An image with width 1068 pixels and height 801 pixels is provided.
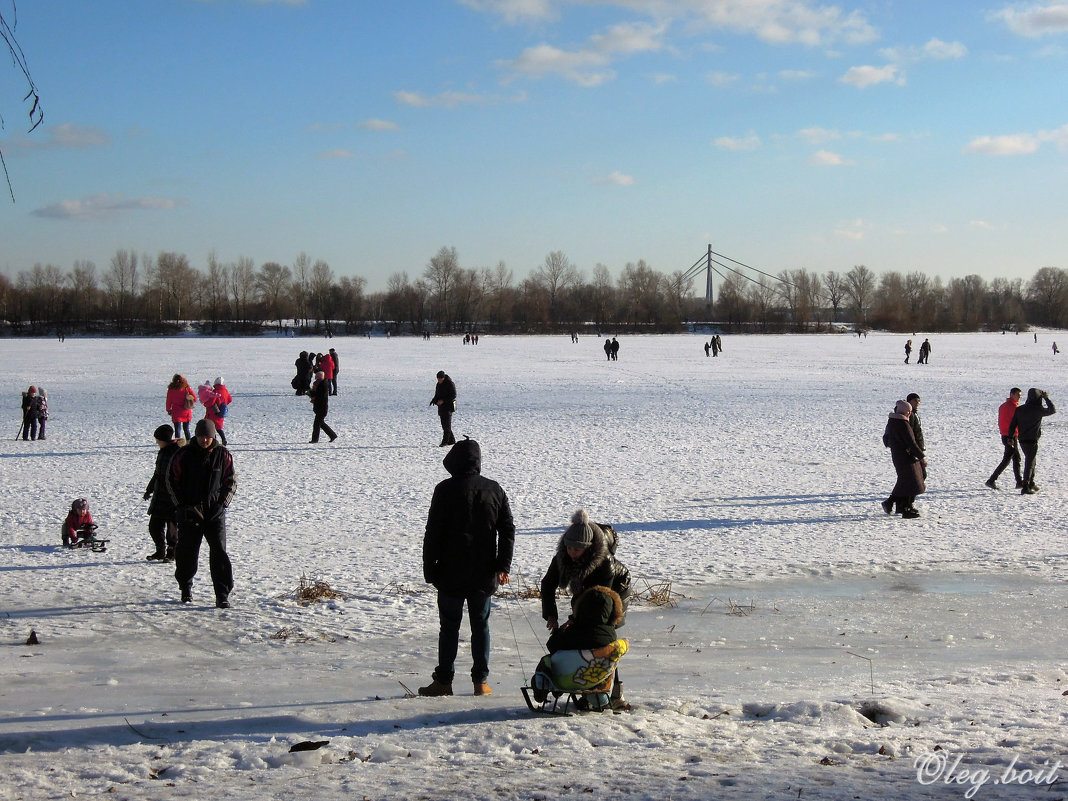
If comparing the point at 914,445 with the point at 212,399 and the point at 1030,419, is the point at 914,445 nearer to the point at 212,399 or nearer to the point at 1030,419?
the point at 1030,419

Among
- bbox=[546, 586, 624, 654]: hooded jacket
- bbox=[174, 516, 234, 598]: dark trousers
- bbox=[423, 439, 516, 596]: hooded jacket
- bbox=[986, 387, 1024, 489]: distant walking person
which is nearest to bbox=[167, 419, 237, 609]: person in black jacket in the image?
bbox=[174, 516, 234, 598]: dark trousers

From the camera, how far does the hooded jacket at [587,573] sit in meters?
4.56

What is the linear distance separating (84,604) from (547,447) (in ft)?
31.1

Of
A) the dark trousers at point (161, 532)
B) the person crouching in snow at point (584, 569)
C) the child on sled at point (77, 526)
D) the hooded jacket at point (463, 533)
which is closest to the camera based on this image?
the person crouching in snow at point (584, 569)

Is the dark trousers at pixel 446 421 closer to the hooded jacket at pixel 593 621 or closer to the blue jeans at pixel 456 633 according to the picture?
the blue jeans at pixel 456 633

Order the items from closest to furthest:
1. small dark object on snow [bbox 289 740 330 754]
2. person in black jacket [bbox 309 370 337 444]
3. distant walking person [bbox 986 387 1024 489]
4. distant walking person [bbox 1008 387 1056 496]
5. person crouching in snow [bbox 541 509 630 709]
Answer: small dark object on snow [bbox 289 740 330 754] < person crouching in snow [bbox 541 509 630 709] < distant walking person [bbox 1008 387 1056 496] < distant walking person [bbox 986 387 1024 489] < person in black jacket [bbox 309 370 337 444]

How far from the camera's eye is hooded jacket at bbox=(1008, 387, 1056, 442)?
11344mm

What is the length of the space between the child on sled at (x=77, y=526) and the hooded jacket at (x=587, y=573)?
17.7 feet

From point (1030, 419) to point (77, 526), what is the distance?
415 inches

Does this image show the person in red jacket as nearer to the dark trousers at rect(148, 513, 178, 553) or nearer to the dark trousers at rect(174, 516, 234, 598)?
the dark trousers at rect(148, 513, 178, 553)

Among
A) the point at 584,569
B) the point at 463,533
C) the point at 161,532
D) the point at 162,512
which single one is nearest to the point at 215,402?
the point at 161,532

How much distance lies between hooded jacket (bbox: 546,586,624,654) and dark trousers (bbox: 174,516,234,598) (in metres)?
3.11

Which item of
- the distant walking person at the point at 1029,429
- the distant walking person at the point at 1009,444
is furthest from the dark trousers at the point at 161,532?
the distant walking person at the point at 1029,429

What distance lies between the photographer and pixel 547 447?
1557 cm
